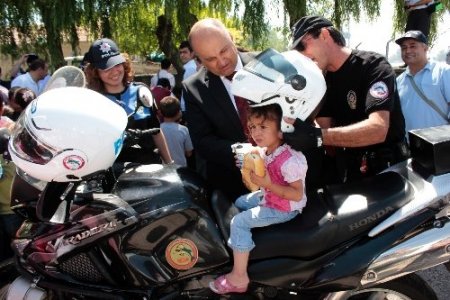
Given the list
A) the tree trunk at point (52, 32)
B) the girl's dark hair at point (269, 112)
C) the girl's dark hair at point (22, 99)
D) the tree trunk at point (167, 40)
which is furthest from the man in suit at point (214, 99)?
the tree trunk at point (52, 32)

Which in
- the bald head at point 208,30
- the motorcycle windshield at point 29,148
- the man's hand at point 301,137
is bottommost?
the man's hand at point 301,137

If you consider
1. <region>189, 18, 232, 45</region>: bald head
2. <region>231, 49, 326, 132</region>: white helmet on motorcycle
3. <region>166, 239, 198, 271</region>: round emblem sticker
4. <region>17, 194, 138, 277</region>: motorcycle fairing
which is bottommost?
<region>166, 239, 198, 271</region>: round emblem sticker

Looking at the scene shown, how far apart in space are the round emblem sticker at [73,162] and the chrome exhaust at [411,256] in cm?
124

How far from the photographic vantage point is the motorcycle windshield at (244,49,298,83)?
1.98 metres

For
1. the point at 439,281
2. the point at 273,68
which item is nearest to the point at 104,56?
the point at 273,68

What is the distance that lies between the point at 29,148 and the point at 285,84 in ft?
3.38

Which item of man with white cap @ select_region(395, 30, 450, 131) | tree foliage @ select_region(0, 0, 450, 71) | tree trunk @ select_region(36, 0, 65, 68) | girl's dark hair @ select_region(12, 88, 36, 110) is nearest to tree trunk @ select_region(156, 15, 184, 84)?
tree foliage @ select_region(0, 0, 450, 71)

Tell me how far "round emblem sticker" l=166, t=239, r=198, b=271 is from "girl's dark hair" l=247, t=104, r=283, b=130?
23.6 inches

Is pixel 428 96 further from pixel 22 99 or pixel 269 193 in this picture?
pixel 22 99

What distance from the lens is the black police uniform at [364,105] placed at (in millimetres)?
2426

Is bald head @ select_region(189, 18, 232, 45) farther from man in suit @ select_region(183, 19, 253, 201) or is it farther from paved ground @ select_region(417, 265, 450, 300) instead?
paved ground @ select_region(417, 265, 450, 300)

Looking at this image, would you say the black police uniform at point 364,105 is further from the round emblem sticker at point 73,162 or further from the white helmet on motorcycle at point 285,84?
the round emblem sticker at point 73,162

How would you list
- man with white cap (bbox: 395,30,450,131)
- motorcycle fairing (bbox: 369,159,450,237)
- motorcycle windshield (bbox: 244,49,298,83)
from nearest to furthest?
1. motorcycle windshield (bbox: 244,49,298,83)
2. motorcycle fairing (bbox: 369,159,450,237)
3. man with white cap (bbox: 395,30,450,131)

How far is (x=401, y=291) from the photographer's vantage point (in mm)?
2234
